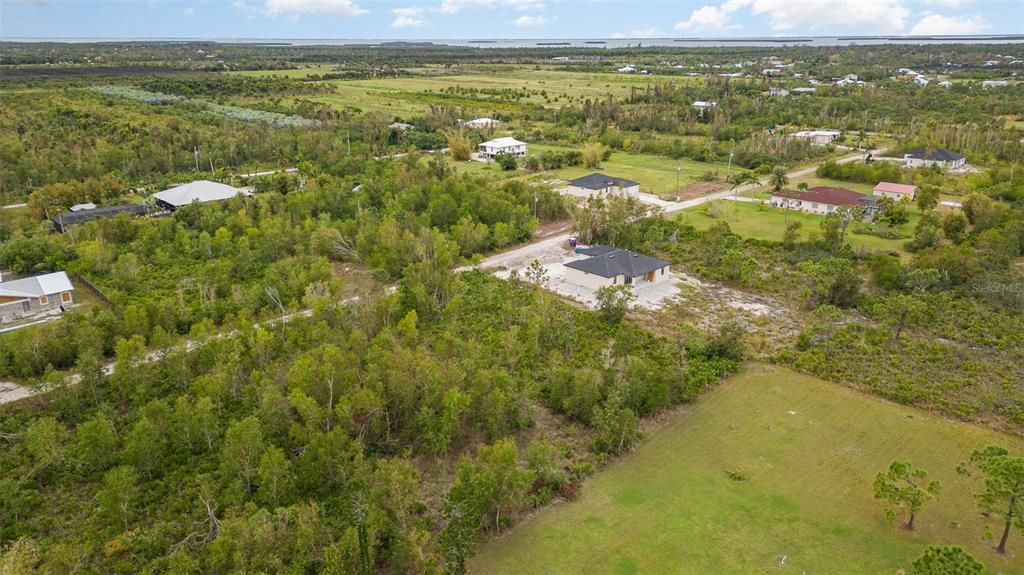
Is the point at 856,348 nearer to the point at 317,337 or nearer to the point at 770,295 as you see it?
the point at 770,295

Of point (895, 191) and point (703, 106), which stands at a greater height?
point (703, 106)

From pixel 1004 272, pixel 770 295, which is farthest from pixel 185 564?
pixel 1004 272

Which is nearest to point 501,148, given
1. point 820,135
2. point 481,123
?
point 481,123

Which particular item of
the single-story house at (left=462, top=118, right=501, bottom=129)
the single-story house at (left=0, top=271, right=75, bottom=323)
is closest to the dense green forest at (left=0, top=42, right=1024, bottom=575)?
the single-story house at (left=0, top=271, right=75, bottom=323)

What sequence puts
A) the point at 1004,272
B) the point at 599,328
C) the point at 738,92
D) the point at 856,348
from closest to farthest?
the point at 856,348
the point at 599,328
the point at 1004,272
the point at 738,92

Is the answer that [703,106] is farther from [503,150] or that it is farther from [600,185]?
[600,185]

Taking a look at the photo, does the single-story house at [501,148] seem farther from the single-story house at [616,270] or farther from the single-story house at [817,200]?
the single-story house at [616,270]
